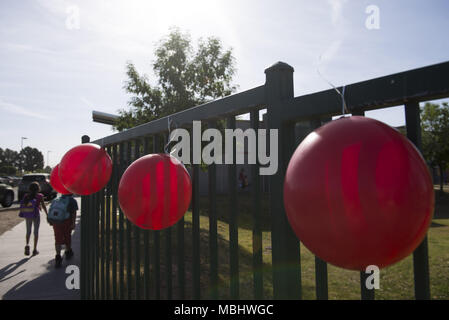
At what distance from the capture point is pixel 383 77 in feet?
3.07

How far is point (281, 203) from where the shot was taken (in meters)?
1.25

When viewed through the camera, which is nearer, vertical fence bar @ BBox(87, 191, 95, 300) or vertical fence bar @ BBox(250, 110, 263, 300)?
vertical fence bar @ BBox(250, 110, 263, 300)

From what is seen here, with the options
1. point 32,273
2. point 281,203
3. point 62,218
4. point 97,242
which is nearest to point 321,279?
point 281,203

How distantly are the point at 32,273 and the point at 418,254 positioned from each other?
669 cm

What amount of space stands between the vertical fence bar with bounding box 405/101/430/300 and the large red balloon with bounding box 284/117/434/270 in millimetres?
241

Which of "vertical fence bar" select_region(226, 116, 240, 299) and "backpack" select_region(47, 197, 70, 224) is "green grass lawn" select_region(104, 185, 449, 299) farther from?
"vertical fence bar" select_region(226, 116, 240, 299)

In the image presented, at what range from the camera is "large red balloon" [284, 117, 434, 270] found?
646mm

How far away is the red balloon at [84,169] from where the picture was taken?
2.25 m

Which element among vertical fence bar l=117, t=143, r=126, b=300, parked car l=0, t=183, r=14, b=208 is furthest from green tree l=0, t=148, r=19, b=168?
vertical fence bar l=117, t=143, r=126, b=300

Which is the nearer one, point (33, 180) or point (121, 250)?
point (121, 250)

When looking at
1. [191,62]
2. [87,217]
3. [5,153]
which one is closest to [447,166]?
[191,62]

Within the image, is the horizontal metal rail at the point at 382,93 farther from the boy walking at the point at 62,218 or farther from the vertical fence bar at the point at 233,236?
the boy walking at the point at 62,218

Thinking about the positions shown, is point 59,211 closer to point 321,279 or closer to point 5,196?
point 321,279
